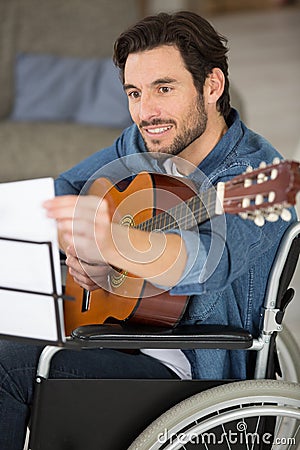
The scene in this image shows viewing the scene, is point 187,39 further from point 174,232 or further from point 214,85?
point 174,232

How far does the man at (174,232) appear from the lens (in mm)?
1266

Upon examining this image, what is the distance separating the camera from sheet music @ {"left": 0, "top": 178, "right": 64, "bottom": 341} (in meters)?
1.20

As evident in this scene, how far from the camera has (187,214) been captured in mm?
1328

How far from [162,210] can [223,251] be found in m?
0.14

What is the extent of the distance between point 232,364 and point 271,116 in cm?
313

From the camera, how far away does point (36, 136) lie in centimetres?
302

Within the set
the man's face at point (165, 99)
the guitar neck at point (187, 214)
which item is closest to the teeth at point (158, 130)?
the man's face at point (165, 99)

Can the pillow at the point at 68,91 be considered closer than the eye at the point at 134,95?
No

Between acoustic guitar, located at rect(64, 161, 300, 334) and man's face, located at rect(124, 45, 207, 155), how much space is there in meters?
0.06

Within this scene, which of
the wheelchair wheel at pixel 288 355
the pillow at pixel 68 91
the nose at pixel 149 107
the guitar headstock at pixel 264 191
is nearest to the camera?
the guitar headstock at pixel 264 191

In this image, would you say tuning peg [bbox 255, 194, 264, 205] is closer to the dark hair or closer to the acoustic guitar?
the acoustic guitar

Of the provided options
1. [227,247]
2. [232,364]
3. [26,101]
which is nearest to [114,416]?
[232,364]

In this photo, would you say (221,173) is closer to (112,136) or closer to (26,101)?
(112,136)

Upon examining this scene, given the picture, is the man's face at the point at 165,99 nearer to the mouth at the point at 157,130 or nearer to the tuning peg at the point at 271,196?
the mouth at the point at 157,130
